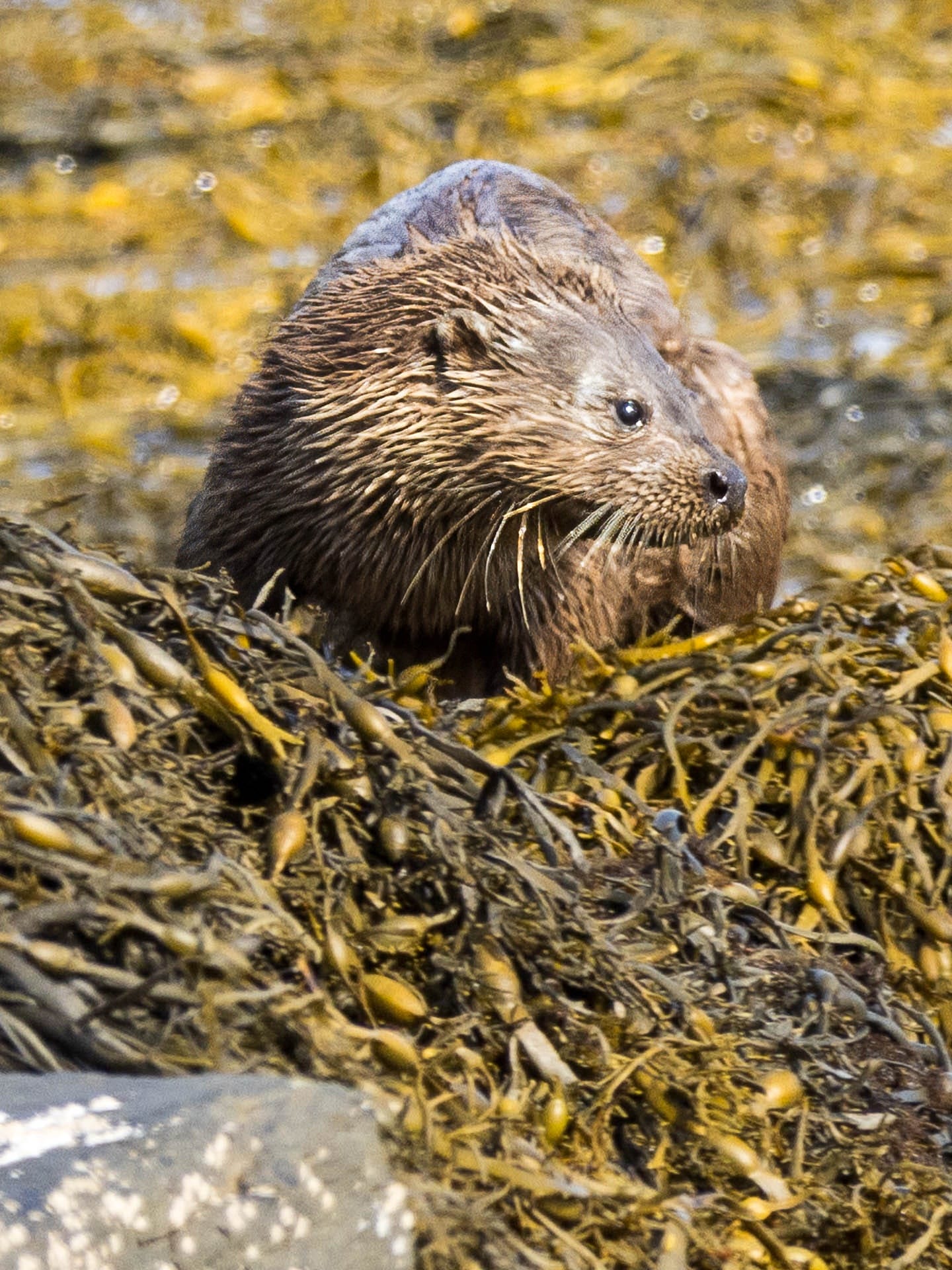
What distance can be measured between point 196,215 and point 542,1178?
436cm

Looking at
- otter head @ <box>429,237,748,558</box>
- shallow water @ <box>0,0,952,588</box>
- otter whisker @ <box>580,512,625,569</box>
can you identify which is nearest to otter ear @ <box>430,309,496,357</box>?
otter head @ <box>429,237,748,558</box>

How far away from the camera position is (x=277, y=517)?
2857mm

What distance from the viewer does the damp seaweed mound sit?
4.93ft

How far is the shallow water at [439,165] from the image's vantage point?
4.80 m

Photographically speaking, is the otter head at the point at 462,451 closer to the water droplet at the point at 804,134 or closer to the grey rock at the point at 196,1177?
the grey rock at the point at 196,1177

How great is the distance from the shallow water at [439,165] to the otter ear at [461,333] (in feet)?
6.31

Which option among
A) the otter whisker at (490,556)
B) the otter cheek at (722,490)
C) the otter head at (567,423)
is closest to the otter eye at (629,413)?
the otter head at (567,423)

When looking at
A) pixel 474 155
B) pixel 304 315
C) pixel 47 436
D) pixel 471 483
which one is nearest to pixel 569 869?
pixel 471 483

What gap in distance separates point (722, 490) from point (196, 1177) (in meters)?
1.61

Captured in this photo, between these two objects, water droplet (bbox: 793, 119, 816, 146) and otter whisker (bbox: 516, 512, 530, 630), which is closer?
otter whisker (bbox: 516, 512, 530, 630)

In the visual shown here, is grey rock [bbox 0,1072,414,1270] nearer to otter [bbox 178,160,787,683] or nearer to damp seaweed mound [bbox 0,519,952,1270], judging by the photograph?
damp seaweed mound [bbox 0,519,952,1270]

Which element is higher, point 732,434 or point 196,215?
point 732,434

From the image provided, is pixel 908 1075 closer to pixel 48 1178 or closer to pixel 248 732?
pixel 248 732

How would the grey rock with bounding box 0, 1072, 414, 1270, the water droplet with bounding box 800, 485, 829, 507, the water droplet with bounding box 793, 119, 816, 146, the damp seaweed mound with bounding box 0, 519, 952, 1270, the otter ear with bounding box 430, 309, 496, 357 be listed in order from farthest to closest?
the water droplet with bounding box 793, 119, 816, 146 < the water droplet with bounding box 800, 485, 829, 507 < the otter ear with bounding box 430, 309, 496, 357 < the damp seaweed mound with bounding box 0, 519, 952, 1270 < the grey rock with bounding box 0, 1072, 414, 1270
